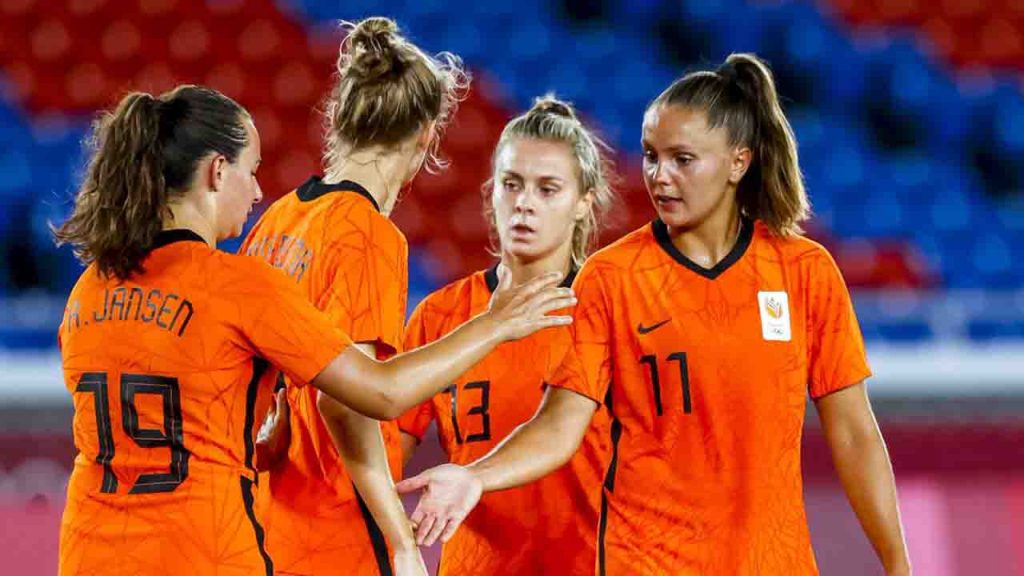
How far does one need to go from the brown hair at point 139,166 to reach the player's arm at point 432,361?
0.45 metres

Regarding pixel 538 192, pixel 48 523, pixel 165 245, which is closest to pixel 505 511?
pixel 538 192

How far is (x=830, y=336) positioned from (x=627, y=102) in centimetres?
771

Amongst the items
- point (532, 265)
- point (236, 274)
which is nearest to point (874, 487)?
point (532, 265)

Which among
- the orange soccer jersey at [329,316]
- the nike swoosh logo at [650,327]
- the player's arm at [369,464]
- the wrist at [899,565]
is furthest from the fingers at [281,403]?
the wrist at [899,565]

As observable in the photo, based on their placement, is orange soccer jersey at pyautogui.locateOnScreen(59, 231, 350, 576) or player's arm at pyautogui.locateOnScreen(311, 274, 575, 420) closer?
orange soccer jersey at pyautogui.locateOnScreen(59, 231, 350, 576)

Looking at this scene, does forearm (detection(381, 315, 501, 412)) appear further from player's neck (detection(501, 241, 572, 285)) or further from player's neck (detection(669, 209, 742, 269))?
player's neck (detection(501, 241, 572, 285))

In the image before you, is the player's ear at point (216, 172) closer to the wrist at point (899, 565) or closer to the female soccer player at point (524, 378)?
the female soccer player at point (524, 378)

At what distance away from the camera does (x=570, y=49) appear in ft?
35.8

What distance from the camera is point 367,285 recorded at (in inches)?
119

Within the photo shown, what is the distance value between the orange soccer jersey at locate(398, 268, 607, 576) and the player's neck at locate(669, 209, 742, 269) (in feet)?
1.48

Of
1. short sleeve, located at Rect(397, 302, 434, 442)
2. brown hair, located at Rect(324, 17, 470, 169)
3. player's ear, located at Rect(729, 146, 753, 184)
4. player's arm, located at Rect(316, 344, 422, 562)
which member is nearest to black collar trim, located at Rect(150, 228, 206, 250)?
player's arm, located at Rect(316, 344, 422, 562)

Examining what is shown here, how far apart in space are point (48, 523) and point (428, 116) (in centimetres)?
262

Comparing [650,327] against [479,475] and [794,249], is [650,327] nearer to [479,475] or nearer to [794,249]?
[794,249]

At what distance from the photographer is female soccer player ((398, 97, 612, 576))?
3.43m
